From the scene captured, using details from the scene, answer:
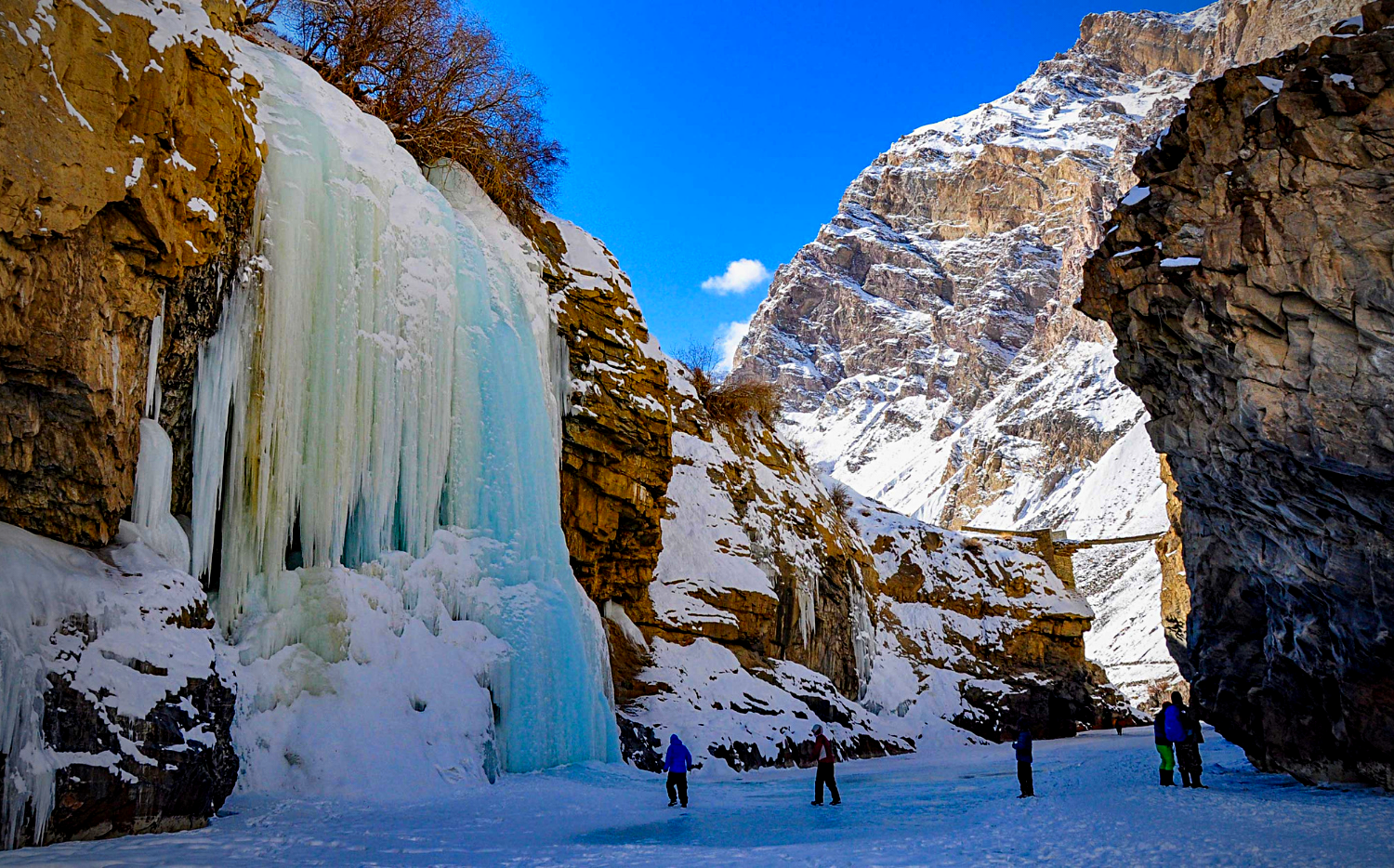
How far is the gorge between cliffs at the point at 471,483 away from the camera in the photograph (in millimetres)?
7848

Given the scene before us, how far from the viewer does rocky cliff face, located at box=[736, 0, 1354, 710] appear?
112 m

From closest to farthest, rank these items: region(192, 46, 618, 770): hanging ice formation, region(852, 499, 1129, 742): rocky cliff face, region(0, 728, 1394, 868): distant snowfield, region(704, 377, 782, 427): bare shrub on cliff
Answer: region(0, 728, 1394, 868): distant snowfield → region(192, 46, 618, 770): hanging ice formation → region(704, 377, 782, 427): bare shrub on cliff → region(852, 499, 1129, 742): rocky cliff face

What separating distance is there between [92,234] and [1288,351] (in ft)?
36.1

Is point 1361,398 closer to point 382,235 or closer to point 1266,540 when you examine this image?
point 1266,540

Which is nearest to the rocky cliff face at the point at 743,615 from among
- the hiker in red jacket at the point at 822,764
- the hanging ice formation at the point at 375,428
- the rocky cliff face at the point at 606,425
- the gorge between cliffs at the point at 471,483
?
the gorge between cliffs at the point at 471,483

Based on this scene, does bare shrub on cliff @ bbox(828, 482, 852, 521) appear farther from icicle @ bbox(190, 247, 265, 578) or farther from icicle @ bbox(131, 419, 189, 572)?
icicle @ bbox(131, 419, 189, 572)

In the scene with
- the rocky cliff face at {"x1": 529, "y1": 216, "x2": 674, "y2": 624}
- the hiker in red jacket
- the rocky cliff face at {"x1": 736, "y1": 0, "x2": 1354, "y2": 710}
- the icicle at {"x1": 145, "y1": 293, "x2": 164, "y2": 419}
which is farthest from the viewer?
the rocky cliff face at {"x1": 736, "y1": 0, "x2": 1354, "y2": 710}

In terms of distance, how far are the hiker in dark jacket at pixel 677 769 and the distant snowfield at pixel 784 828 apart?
0.26 m

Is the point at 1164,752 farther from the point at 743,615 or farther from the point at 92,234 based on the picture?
the point at 92,234

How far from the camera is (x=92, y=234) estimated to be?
8547 millimetres

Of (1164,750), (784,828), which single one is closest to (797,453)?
(1164,750)

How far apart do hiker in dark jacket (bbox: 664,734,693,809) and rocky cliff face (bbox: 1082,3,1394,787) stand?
22.8ft

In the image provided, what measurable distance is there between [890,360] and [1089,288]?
14281 centimetres

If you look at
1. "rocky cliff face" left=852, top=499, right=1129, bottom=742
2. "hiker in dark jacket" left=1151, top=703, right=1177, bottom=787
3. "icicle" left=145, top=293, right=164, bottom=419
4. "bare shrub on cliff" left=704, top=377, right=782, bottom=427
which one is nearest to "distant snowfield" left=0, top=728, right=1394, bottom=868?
"hiker in dark jacket" left=1151, top=703, right=1177, bottom=787
